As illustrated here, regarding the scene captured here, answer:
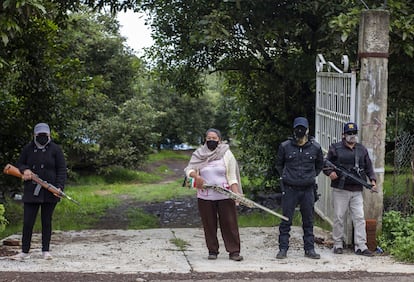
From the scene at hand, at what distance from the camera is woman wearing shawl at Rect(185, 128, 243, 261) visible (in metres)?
7.64

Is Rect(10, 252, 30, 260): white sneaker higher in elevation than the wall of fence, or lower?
lower

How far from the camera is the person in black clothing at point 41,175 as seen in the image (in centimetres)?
759

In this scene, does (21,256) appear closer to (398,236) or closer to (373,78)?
(398,236)

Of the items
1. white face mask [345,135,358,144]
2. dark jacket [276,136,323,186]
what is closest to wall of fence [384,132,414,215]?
white face mask [345,135,358,144]

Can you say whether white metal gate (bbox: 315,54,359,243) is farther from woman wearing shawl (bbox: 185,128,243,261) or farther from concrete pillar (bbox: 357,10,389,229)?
woman wearing shawl (bbox: 185,128,243,261)

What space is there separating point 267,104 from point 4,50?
6.03 m

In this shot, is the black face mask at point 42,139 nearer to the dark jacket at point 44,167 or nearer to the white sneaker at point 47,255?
the dark jacket at point 44,167

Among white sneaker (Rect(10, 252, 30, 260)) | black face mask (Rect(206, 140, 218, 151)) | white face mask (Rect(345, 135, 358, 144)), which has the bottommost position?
white sneaker (Rect(10, 252, 30, 260))

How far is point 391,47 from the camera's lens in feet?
30.9

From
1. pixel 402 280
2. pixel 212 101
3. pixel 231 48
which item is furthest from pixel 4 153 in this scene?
pixel 212 101

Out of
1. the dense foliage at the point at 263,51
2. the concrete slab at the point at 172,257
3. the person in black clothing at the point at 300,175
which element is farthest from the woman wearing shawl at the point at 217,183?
the dense foliage at the point at 263,51

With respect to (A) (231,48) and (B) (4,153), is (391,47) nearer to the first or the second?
(A) (231,48)

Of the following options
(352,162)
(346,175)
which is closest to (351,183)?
(346,175)

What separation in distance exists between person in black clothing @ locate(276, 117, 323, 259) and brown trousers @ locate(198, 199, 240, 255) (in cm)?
62
